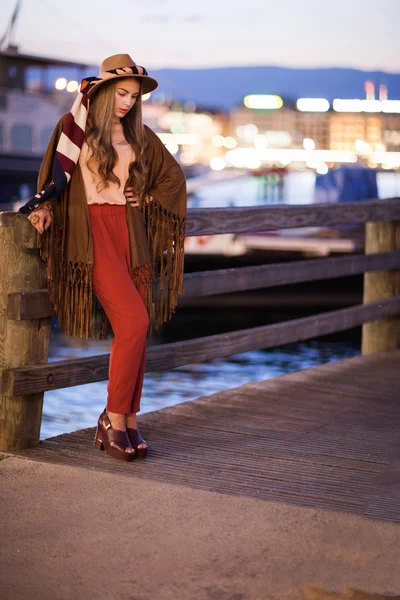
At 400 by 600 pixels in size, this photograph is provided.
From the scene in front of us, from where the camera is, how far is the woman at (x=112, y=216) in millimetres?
4367

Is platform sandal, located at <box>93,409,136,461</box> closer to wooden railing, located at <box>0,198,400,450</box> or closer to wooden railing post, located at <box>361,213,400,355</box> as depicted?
wooden railing, located at <box>0,198,400,450</box>

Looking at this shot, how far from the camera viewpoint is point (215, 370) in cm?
980

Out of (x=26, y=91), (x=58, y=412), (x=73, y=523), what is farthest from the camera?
(x=26, y=91)

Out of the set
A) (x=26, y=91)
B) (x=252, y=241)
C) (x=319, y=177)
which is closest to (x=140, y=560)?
(x=252, y=241)

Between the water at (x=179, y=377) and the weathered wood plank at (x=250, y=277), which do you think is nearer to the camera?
the weathered wood plank at (x=250, y=277)

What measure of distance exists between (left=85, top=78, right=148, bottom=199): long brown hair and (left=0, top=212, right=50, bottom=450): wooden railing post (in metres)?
0.39

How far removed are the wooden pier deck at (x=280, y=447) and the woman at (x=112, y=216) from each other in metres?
0.23

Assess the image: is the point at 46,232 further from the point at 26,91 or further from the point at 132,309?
the point at 26,91

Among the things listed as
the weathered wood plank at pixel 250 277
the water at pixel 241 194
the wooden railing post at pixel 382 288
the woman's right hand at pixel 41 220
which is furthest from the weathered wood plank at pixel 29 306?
the water at pixel 241 194

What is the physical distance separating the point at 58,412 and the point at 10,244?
124 inches

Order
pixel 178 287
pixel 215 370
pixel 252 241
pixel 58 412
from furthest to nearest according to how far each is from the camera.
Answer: pixel 252 241, pixel 215 370, pixel 58 412, pixel 178 287

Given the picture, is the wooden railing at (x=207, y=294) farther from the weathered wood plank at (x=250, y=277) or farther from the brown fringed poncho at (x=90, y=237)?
the brown fringed poncho at (x=90, y=237)

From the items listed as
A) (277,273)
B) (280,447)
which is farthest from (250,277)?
(280,447)

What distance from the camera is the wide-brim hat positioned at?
430 cm
